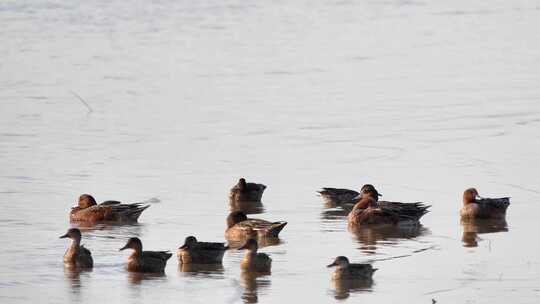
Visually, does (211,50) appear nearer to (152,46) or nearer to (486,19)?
(152,46)

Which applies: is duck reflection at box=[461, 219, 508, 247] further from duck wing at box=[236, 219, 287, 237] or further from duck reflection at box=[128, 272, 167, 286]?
duck reflection at box=[128, 272, 167, 286]

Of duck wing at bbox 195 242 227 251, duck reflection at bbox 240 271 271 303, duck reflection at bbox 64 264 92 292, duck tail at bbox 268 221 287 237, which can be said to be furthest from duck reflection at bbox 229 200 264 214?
duck reflection at bbox 64 264 92 292

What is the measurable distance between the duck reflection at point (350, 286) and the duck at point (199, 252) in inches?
58.1

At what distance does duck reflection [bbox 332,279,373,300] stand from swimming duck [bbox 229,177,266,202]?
4374 millimetres

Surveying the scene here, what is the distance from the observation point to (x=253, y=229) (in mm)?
15742

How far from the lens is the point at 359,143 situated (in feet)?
71.6

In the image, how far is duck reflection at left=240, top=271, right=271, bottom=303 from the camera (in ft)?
42.2

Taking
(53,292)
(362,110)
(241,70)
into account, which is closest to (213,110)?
(362,110)

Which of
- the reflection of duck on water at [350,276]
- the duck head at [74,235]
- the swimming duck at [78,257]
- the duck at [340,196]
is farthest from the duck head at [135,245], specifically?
the duck at [340,196]

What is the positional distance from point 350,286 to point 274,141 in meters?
8.98

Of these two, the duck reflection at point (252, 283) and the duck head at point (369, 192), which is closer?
the duck reflection at point (252, 283)

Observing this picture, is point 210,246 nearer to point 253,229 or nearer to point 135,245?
point 135,245

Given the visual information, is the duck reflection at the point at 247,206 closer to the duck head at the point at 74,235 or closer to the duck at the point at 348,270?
the duck head at the point at 74,235

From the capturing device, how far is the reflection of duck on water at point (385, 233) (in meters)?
15.9
